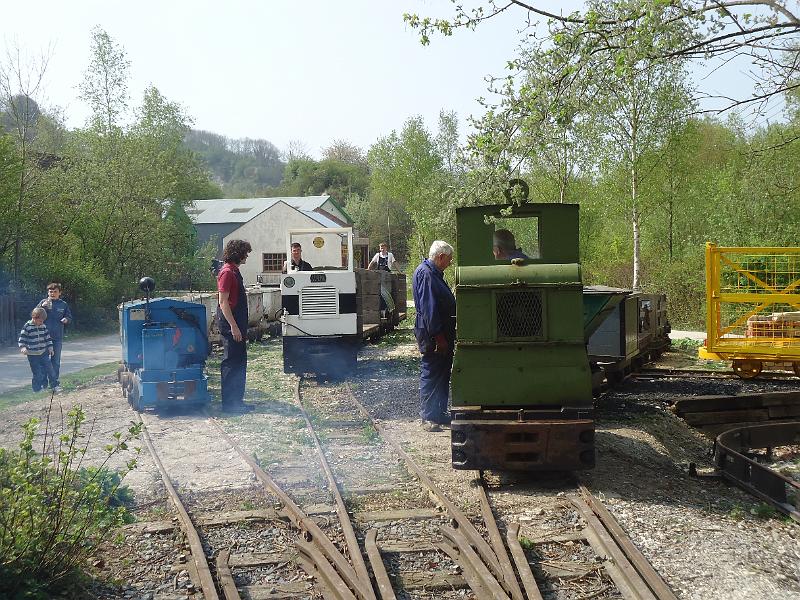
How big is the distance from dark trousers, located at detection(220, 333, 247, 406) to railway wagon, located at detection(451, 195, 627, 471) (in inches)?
177

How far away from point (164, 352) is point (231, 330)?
1015 millimetres

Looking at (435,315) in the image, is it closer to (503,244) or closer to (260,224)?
(503,244)

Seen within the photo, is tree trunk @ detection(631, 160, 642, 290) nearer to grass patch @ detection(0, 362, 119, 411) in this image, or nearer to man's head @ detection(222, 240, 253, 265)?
grass patch @ detection(0, 362, 119, 411)

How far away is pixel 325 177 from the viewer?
95875mm

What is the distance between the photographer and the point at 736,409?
10781 millimetres

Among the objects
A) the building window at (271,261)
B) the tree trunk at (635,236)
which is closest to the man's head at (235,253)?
the tree trunk at (635,236)

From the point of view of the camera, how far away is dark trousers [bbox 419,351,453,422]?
910 cm

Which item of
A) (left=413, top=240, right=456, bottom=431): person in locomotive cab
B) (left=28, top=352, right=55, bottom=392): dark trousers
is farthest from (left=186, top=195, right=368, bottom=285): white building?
(left=413, top=240, right=456, bottom=431): person in locomotive cab

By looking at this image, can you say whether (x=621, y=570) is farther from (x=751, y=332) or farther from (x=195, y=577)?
(x=751, y=332)

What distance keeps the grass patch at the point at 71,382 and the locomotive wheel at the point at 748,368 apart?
11.0m

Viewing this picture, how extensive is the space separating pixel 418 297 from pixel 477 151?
5.58 feet

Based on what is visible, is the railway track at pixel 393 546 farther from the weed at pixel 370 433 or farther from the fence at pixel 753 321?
the fence at pixel 753 321

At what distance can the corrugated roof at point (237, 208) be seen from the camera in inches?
2579

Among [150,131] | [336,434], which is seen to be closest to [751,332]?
[336,434]
